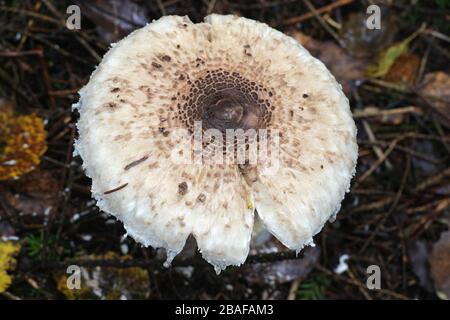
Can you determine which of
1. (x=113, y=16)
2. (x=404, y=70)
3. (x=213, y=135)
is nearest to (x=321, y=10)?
(x=404, y=70)

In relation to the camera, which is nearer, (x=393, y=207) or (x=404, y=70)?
(x=393, y=207)

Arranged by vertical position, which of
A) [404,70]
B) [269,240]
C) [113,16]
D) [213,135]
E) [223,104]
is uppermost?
[113,16]

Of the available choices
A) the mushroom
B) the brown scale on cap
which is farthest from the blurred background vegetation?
the brown scale on cap

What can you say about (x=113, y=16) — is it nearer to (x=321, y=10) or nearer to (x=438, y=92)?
(x=321, y=10)

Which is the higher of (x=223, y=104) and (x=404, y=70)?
(x=404, y=70)

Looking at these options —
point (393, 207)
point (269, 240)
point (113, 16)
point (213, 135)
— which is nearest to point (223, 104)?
point (213, 135)

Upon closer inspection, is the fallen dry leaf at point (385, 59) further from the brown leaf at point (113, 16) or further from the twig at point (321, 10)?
the brown leaf at point (113, 16)

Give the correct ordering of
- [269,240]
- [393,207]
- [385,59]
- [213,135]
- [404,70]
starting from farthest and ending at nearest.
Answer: [404,70] < [385,59] < [393,207] < [269,240] < [213,135]

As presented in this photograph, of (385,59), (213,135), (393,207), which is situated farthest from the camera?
(385,59)

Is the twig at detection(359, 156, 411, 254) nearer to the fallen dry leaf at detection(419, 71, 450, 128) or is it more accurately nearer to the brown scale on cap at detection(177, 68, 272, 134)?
the fallen dry leaf at detection(419, 71, 450, 128)
